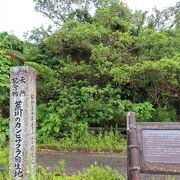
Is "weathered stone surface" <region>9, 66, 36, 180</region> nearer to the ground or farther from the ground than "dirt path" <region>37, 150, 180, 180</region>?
farther from the ground

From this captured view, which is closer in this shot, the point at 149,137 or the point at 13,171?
the point at 149,137

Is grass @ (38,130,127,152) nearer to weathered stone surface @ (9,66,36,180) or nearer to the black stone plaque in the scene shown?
weathered stone surface @ (9,66,36,180)

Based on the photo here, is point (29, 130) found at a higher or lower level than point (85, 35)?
lower

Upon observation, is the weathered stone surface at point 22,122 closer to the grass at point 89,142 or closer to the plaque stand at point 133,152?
the plaque stand at point 133,152

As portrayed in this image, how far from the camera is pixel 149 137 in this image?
13.8 ft

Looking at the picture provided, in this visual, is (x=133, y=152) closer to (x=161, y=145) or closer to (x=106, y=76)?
(x=161, y=145)

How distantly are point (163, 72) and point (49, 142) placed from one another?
3740 mm

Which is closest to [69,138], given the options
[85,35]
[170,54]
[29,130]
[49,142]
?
[49,142]

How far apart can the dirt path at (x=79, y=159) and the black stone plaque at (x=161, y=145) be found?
2.81 metres

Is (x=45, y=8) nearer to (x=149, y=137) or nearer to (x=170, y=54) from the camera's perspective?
(x=170, y=54)

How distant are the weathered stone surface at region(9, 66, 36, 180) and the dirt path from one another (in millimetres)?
2195

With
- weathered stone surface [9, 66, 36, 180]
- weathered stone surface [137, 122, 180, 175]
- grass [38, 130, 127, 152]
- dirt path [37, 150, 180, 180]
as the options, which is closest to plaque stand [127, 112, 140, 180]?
weathered stone surface [137, 122, 180, 175]

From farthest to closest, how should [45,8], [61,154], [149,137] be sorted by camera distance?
[45,8]
[61,154]
[149,137]

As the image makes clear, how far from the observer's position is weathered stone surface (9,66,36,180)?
5027mm
